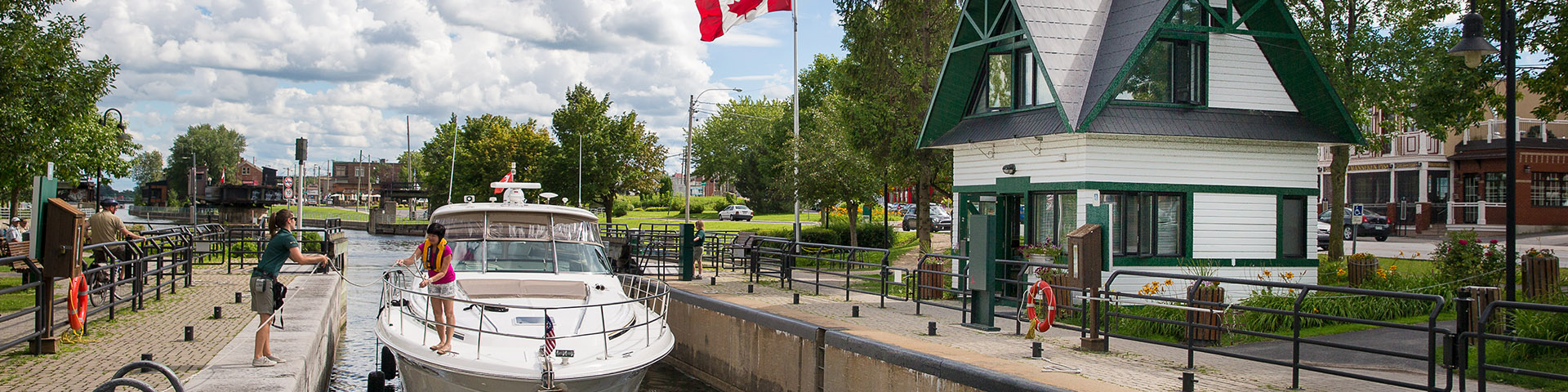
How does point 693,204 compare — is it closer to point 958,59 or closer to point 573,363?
point 958,59

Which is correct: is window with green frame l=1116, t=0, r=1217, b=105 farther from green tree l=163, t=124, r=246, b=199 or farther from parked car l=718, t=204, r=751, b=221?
green tree l=163, t=124, r=246, b=199

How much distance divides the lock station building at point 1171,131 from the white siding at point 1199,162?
21 millimetres

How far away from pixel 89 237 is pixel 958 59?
14.6 meters

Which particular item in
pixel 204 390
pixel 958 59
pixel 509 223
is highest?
pixel 958 59

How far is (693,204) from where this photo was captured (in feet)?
269

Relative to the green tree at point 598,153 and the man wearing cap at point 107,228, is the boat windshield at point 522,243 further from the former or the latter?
the green tree at point 598,153

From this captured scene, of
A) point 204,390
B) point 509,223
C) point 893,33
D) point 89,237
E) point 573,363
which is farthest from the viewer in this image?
point 893,33

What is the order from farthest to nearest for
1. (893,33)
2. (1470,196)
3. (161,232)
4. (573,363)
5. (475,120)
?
1. (475,120)
2. (1470,196)
3. (893,33)
4. (161,232)
5. (573,363)

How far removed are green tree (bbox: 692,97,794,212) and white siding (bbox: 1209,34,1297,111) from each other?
188ft

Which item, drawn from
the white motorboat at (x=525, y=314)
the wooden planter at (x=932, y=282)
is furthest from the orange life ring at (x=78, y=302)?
the wooden planter at (x=932, y=282)

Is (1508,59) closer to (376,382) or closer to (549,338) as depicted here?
(549,338)

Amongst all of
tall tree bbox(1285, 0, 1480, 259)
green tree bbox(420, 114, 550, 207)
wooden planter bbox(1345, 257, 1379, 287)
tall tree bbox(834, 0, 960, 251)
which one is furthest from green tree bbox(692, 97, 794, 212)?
wooden planter bbox(1345, 257, 1379, 287)

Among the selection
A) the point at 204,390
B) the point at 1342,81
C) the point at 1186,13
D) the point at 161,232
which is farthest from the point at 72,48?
the point at 1342,81

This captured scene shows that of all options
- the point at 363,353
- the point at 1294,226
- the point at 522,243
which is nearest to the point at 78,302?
the point at 522,243
